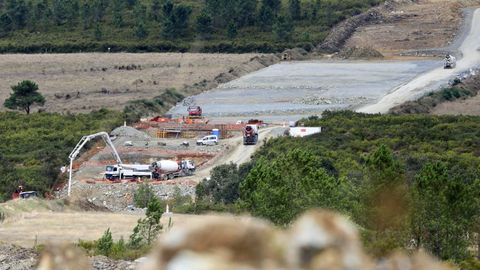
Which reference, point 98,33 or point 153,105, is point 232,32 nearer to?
point 98,33

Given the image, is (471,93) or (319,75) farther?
(319,75)

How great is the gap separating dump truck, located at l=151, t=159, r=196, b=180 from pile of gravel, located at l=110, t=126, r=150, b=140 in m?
9.47

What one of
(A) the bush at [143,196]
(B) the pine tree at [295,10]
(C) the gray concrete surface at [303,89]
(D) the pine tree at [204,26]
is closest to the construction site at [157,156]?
(A) the bush at [143,196]

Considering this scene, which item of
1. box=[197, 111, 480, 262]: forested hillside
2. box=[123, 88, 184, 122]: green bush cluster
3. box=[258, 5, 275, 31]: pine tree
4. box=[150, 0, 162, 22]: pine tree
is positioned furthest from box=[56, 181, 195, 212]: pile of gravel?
box=[150, 0, 162, 22]: pine tree

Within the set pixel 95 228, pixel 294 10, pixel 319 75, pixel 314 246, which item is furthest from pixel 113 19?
pixel 314 246

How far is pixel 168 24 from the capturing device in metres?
118

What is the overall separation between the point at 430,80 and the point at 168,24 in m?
39.8

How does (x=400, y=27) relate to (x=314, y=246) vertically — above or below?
below

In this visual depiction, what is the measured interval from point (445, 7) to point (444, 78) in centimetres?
4018

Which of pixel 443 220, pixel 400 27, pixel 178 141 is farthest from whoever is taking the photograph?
pixel 400 27

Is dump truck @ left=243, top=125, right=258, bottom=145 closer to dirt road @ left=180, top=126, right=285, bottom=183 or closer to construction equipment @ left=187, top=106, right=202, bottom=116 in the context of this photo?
dirt road @ left=180, top=126, right=285, bottom=183

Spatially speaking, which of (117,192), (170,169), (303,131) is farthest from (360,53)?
(117,192)

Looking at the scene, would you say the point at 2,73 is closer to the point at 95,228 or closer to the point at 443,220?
the point at 95,228

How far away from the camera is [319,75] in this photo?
92.4 m
